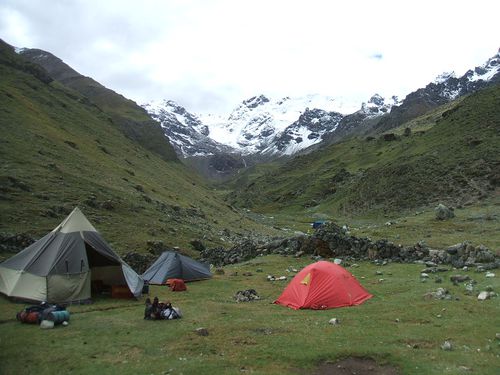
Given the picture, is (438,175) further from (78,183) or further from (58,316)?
(58,316)

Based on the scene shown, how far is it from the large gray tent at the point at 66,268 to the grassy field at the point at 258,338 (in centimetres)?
104

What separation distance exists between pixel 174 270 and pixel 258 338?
53.1ft

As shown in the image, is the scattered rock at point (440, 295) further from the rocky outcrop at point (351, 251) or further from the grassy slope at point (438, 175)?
the grassy slope at point (438, 175)

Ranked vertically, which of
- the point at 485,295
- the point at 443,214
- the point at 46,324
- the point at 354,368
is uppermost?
the point at 443,214

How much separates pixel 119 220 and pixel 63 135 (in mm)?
43907

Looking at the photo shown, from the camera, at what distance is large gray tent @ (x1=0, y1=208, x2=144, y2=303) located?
23484 millimetres

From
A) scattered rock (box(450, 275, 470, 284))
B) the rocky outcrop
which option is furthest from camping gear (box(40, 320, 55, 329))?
the rocky outcrop

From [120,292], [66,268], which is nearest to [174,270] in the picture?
[120,292]

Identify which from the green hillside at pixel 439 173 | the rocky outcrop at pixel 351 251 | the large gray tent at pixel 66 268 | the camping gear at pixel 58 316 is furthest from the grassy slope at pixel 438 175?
the camping gear at pixel 58 316

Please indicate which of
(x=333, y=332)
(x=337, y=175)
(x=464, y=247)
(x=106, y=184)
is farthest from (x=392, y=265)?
(x=337, y=175)

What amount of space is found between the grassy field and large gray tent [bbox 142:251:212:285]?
7.49 m

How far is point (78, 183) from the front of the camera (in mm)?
58438

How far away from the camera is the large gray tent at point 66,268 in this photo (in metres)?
23.5

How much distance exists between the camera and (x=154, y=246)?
4497 cm
